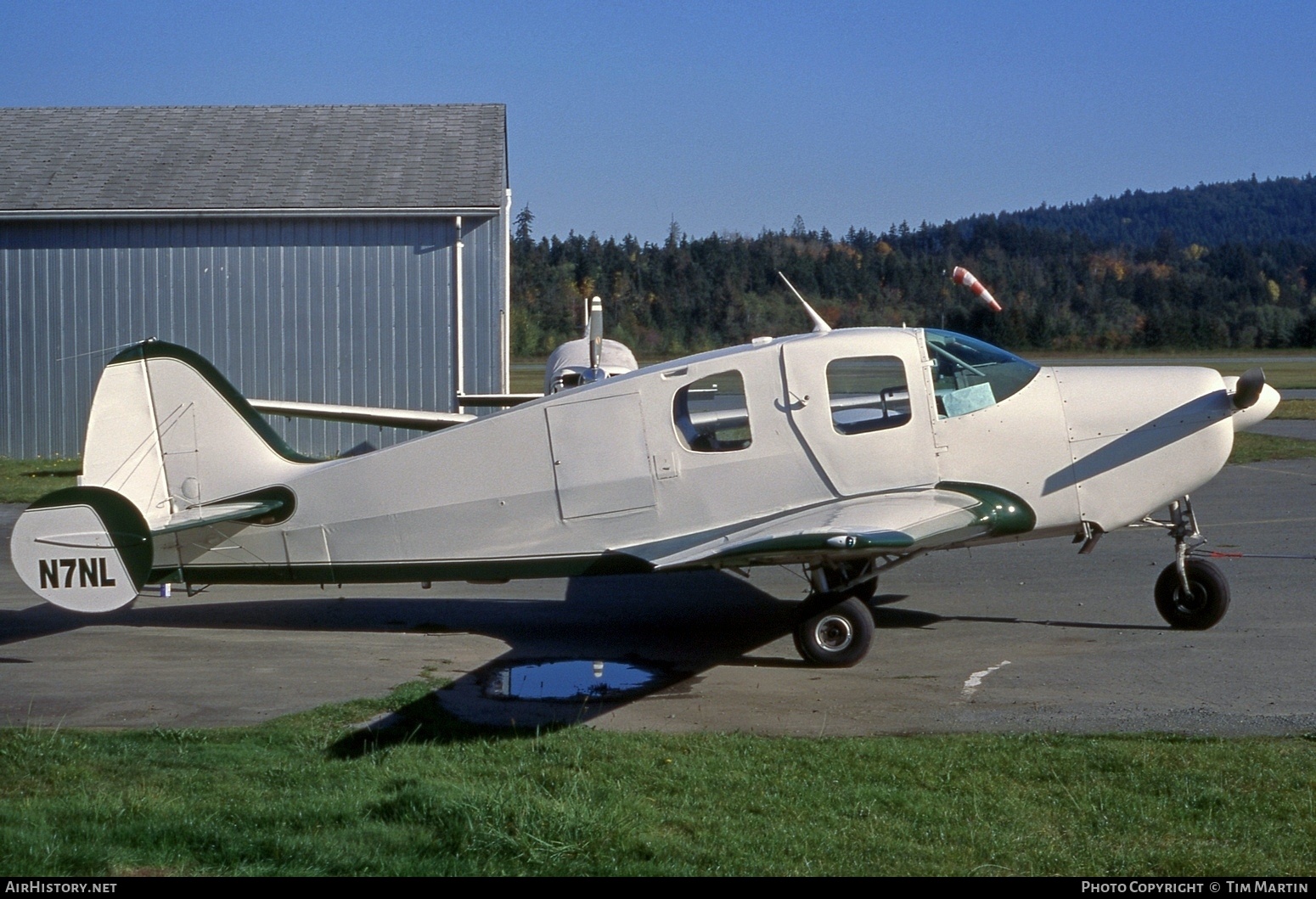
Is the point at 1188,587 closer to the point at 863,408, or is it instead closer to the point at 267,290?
the point at 863,408

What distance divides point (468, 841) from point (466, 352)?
17.6 metres

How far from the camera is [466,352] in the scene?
21.9m

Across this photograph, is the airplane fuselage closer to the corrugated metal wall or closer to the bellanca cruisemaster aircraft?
the bellanca cruisemaster aircraft

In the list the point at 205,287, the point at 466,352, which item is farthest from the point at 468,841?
the point at 205,287

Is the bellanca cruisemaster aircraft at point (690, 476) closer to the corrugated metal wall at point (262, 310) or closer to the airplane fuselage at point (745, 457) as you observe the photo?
the airplane fuselage at point (745, 457)

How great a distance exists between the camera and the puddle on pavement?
26.2 feet

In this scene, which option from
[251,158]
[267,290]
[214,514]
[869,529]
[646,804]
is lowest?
[646,804]

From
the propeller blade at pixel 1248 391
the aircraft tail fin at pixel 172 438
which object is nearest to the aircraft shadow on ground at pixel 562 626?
the aircraft tail fin at pixel 172 438

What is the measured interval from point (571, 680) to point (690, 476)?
171cm

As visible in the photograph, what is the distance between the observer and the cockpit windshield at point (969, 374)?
8.84 m

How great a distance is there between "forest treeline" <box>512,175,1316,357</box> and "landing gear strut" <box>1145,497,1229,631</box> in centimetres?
3898

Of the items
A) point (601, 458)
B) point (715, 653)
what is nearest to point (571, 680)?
point (715, 653)

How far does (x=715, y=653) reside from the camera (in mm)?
9164

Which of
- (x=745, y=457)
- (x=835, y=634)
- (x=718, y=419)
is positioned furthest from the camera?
(x=718, y=419)
